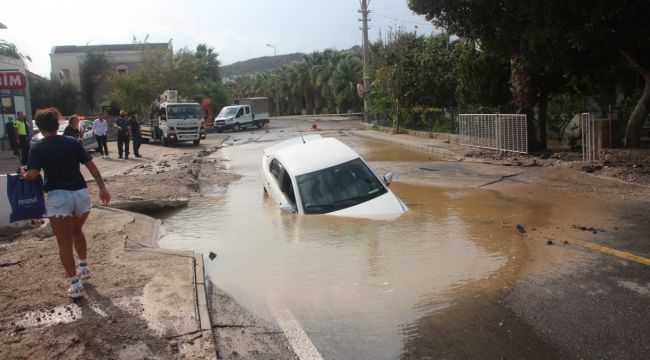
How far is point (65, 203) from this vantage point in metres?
5.46

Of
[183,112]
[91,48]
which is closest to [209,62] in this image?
[91,48]

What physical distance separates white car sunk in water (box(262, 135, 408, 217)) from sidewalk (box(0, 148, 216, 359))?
7.41 ft

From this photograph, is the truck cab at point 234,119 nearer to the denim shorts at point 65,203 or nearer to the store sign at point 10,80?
the store sign at point 10,80

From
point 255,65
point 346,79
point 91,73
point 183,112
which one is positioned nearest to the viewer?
point 183,112

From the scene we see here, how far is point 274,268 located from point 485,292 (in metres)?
2.40

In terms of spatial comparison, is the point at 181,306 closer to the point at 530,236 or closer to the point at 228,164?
the point at 530,236

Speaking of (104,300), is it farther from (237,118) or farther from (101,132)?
(237,118)

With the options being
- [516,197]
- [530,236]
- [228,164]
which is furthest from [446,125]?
[530,236]

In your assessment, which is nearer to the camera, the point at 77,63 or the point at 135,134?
the point at 135,134

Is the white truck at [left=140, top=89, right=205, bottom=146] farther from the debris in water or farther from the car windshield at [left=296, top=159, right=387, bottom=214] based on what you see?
the debris in water

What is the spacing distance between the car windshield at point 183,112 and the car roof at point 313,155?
20736 millimetres

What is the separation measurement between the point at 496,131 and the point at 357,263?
1376cm

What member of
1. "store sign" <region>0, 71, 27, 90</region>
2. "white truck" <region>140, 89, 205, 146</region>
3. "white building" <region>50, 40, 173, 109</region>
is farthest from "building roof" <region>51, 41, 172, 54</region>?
"store sign" <region>0, 71, 27, 90</region>

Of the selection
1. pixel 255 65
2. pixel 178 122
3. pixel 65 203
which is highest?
pixel 255 65
